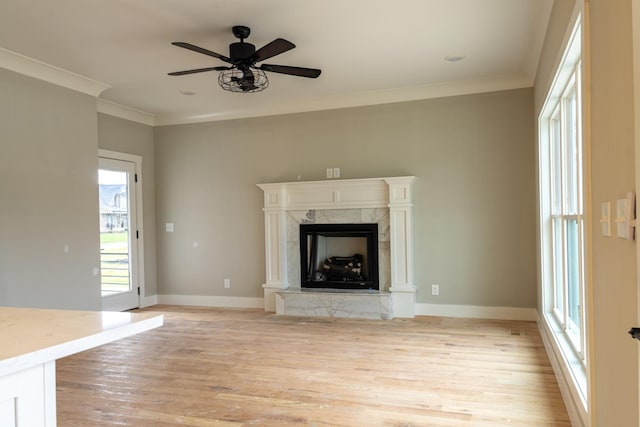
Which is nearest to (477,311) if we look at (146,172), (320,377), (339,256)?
(339,256)

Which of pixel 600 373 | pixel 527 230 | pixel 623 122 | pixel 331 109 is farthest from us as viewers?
pixel 331 109

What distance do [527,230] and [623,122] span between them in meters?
3.85

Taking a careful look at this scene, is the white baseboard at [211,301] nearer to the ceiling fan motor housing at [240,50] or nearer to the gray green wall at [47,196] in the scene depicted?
the gray green wall at [47,196]

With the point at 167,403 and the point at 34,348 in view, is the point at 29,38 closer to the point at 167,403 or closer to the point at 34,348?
the point at 167,403

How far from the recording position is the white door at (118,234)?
5617mm

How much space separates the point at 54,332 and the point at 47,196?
3604 mm

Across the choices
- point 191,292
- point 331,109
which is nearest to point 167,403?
point 191,292

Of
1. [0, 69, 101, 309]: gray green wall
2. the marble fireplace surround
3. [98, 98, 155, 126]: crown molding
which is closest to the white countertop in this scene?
[0, 69, 101, 309]: gray green wall

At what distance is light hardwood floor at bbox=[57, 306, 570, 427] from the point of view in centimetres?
266

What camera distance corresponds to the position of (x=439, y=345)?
4.04m

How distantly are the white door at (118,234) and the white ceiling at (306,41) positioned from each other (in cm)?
100

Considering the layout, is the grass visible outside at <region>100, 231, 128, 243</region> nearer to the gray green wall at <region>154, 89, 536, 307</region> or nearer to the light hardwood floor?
the gray green wall at <region>154, 89, 536, 307</region>

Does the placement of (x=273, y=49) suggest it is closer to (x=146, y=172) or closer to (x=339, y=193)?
(x=339, y=193)

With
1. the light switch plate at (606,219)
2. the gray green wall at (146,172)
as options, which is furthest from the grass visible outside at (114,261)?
the light switch plate at (606,219)
